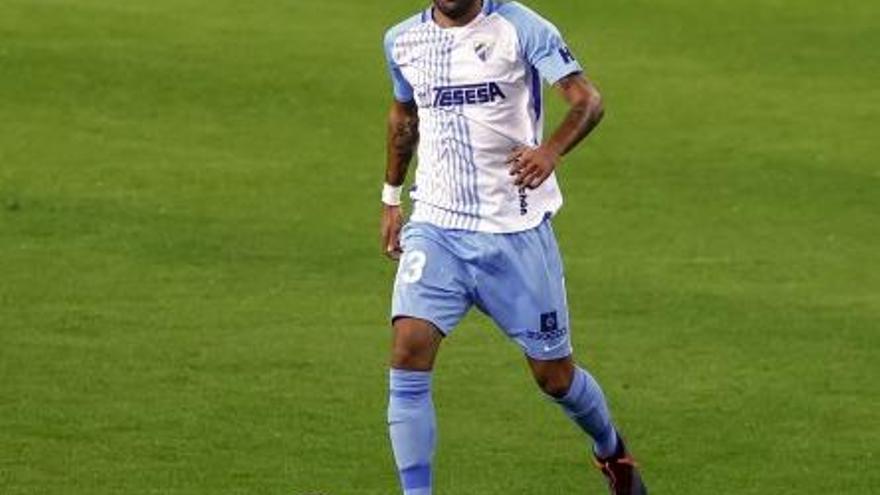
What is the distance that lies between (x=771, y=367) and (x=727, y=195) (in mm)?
5520

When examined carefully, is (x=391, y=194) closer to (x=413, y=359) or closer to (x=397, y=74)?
(x=397, y=74)

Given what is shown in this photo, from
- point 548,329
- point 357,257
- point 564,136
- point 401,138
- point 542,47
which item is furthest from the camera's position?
point 357,257

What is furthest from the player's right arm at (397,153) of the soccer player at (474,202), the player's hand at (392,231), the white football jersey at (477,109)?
the white football jersey at (477,109)

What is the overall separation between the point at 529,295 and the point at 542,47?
3.57 feet

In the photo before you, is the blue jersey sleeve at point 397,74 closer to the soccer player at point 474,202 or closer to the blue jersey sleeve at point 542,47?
the soccer player at point 474,202

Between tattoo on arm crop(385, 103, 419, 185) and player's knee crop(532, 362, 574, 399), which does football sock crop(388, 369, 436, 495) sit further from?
tattoo on arm crop(385, 103, 419, 185)

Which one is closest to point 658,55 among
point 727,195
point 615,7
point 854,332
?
point 615,7

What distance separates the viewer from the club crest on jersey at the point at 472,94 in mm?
11844

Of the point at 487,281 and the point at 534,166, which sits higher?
the point at 534,166

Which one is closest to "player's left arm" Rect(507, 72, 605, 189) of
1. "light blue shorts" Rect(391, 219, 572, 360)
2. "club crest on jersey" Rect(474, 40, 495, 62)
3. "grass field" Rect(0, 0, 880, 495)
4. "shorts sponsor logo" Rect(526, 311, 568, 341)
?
"club crest on jersey" Rect(474, 40, 495, 62)

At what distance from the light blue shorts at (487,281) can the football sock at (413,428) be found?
29 centimetres

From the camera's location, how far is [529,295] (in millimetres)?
11992

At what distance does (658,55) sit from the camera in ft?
86.6

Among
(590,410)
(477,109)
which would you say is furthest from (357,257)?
(477,109)
